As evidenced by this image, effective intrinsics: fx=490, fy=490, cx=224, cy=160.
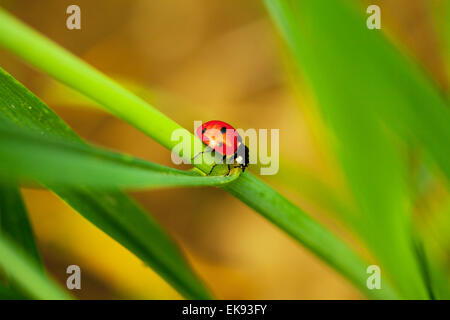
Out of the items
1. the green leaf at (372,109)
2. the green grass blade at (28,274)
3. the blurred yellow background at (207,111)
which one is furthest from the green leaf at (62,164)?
the blurred yellow background at (207,111)

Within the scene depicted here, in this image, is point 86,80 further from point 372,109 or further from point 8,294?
point 372,109

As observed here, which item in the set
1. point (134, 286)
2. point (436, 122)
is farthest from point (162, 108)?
point (436, 122)

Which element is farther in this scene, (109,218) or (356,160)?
(356,160)

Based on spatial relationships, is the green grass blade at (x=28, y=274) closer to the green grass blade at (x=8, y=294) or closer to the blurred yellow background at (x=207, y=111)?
the green grass blade at (x=8, y=294)

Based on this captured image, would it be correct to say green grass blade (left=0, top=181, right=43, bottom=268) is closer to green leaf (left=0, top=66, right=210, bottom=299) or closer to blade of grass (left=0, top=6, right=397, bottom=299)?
green leaf (left=0, top=66, right=210, bottom=299)

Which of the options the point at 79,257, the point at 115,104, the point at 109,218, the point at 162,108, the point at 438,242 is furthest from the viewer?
the point at 79,257

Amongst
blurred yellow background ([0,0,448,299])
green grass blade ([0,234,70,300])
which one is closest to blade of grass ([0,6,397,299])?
green grass blade ([0,234,70,300])

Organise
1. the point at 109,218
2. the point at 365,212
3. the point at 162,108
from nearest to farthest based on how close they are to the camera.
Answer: the point at 109,218
the point at 365,212
the point at 162,108
